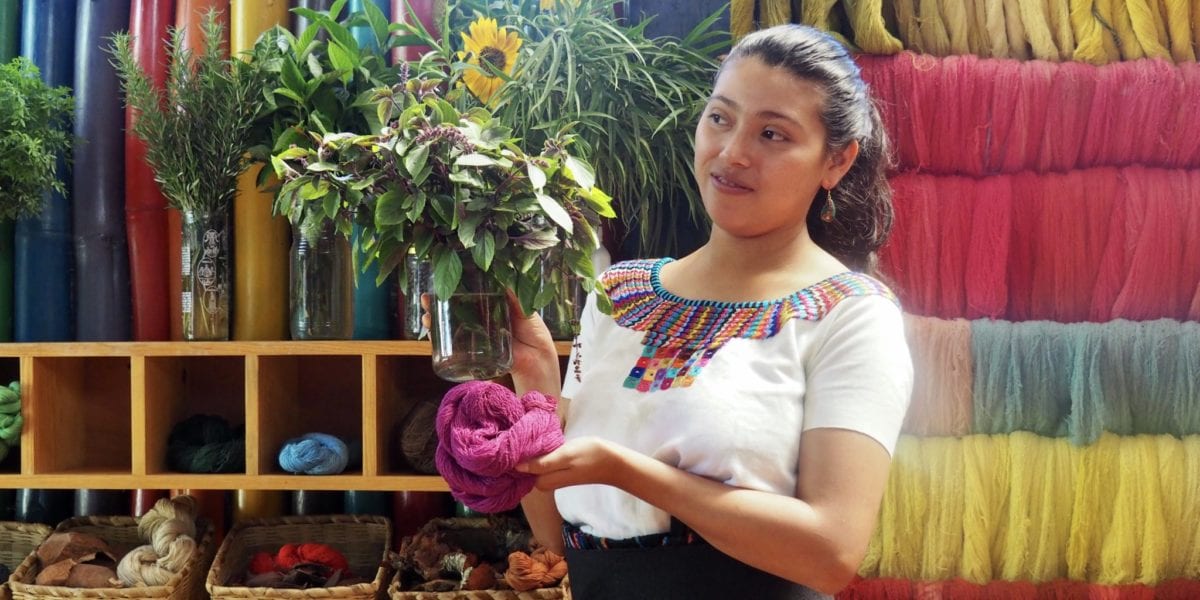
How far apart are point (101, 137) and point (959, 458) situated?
146 cm

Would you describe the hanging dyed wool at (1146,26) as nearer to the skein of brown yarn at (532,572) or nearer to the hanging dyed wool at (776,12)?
the hanging dyed wool at (776,12)

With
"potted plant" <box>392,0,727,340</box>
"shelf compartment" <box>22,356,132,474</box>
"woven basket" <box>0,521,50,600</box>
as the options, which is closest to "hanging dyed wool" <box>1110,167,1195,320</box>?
"potted plant" <box>392,0,727,340</box>

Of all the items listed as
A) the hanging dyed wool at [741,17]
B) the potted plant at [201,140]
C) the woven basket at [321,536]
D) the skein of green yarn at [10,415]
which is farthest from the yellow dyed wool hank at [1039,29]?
the skein of green yarn at [10,415]

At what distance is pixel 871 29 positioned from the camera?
1518 mm

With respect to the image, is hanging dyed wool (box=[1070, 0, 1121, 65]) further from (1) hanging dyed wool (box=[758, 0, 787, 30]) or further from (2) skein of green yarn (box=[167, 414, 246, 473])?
(2) skein of green yarn (box=[167, 414, 246, 473])

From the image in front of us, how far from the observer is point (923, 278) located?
1564mm

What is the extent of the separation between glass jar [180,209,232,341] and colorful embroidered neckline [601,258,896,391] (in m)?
0.90

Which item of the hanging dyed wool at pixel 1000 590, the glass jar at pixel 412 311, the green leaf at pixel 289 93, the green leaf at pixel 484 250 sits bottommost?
the hanging dyed wool at pixel 1000 590

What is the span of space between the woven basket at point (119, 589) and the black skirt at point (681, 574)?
93 centimetres

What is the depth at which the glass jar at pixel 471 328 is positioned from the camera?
3.21ft

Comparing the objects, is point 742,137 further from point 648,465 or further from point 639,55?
point 639,55

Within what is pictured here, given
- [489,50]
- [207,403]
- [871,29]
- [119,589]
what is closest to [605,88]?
[489,50]

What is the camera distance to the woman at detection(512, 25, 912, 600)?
2.83 ft

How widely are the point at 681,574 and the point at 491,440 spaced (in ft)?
0.76
